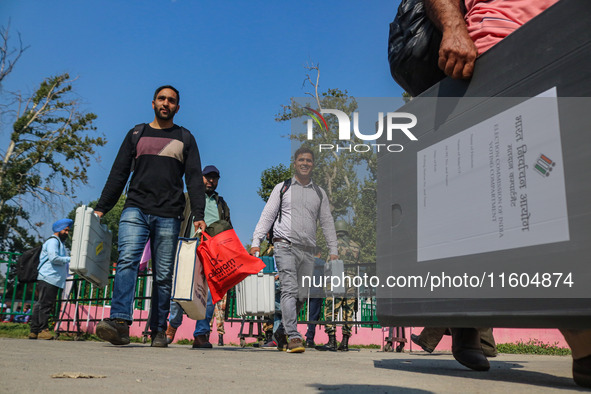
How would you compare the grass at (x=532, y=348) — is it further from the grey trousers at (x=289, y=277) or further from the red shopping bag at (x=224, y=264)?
the red shopping bag at (x=224, y=264)

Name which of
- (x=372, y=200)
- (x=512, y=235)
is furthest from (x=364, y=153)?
(x=512, y=235)

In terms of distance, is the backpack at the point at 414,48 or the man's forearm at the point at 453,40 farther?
the backpack at the point at 414,48

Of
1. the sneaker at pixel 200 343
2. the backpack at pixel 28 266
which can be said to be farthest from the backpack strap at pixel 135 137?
the backpack at pixel 28 266

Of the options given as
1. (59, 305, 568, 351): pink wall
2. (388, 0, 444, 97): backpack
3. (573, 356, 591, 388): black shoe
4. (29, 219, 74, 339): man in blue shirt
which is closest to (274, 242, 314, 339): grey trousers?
(388, 0, 444, 97): backpack

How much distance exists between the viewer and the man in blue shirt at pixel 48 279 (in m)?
7.35

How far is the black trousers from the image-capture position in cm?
730

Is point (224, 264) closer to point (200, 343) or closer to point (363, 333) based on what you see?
point (200, 343)

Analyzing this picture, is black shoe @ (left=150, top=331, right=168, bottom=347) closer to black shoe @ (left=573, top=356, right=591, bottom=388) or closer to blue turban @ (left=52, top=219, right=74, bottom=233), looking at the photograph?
black shoe @ (left=573, top=356, right=591, bottom=388)

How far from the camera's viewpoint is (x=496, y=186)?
1944 mm

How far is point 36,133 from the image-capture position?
21594mm

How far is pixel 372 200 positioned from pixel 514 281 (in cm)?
95

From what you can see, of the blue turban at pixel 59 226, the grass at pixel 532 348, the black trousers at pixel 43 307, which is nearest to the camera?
the black trousers at pixel 43 307

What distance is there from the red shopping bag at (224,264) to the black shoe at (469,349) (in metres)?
1.87

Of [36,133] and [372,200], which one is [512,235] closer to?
[372,200]
